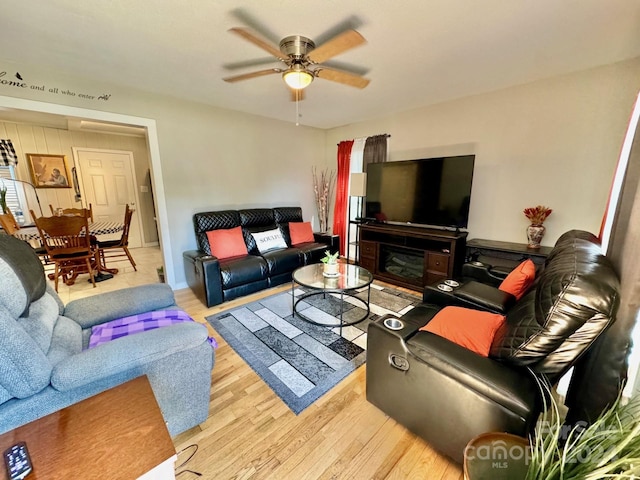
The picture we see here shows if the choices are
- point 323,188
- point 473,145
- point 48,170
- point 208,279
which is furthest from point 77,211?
point 473,145

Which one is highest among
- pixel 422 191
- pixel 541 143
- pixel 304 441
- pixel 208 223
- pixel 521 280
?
pixel 541 143

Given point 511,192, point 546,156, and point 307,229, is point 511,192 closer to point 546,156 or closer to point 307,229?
point 546,156

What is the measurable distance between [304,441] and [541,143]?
3513mm

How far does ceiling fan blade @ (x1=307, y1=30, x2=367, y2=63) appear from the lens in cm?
158

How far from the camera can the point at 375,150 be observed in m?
4.12

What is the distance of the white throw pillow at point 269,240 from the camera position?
367 cm

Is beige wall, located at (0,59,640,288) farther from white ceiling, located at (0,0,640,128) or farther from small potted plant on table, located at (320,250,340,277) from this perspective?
small potted plant on table, located at (320,250,340,277)

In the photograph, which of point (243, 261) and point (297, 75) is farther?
point (243, 261)

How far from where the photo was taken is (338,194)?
15.6 ft

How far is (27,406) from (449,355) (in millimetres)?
1695

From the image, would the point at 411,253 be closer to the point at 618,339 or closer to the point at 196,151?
the point at 618,339

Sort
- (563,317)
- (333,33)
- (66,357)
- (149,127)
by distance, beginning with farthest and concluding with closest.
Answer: (149,127), (333,33), (66,357), (563,317)

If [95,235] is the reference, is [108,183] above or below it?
above

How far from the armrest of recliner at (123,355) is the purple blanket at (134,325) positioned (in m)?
0.27
